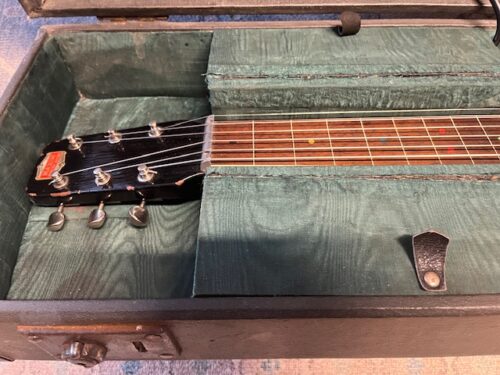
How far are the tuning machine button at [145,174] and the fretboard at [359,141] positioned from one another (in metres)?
0.14

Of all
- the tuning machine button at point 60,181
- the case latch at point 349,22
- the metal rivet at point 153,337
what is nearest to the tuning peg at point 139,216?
the tuning machine button at point 60,181

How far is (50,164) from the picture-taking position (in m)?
0.88

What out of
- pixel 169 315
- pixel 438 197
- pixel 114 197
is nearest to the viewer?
pixel 169 315

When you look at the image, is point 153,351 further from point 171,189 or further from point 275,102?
point 275,102

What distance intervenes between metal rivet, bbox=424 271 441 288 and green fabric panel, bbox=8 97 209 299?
1.50 ft

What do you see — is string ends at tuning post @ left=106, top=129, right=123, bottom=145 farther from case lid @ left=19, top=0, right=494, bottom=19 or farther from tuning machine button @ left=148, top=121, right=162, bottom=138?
case lid @ left=19, top=0, right=494, bottom=19

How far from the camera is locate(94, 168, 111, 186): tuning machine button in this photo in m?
0.82

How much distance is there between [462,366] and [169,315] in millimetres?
740

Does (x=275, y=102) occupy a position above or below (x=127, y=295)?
above

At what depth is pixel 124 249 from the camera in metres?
0.88

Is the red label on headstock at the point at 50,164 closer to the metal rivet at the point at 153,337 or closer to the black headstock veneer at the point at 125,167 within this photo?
the black headstock veneer at the point at 125,167

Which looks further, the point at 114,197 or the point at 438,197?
the point at 114,197

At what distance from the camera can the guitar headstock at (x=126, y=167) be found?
83 cm

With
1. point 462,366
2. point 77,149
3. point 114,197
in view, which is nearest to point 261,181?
point 114,197
